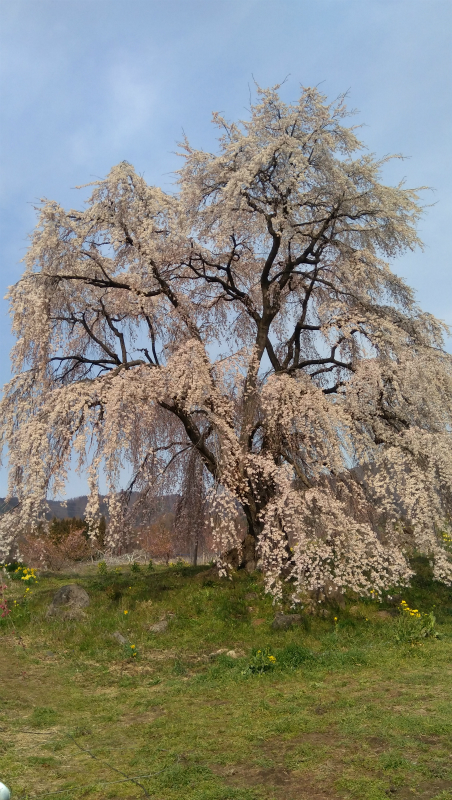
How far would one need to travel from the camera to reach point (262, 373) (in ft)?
53.5

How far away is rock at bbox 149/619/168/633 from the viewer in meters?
12.2

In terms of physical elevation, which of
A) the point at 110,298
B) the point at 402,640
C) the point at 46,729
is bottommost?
the point at 46,729

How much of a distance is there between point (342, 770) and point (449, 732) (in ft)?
4.97

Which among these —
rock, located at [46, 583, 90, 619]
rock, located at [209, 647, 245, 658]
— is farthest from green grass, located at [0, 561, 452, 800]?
rock, located at [46, 583, 90, 619]

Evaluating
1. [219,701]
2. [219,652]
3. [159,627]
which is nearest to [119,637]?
[159,627]

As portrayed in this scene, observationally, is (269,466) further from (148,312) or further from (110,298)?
(110,298)

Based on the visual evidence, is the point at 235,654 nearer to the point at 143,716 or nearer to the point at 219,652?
the point at 219,652

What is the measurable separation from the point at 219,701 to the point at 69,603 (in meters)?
5.98

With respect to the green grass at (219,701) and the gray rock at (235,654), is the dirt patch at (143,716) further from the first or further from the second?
the gray rock at (235,654)

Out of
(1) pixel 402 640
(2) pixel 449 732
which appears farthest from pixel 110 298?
(2) pixel 449 732

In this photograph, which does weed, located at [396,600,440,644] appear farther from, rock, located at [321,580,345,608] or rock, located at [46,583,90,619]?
rock, located at [46,583,90,619]

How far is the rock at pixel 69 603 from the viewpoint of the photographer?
1302cm

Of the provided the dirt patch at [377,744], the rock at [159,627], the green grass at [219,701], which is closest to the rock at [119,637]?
the green grass at [219,701]

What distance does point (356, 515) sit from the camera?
1423 cm
